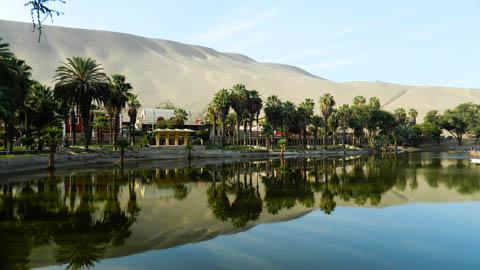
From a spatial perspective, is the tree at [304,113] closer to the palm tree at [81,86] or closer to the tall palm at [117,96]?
the tall palm at [117,96]

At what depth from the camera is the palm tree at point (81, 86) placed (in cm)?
6644

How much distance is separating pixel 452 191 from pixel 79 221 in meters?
29.1

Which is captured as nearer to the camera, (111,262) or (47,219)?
(111,262)

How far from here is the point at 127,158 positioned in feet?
236

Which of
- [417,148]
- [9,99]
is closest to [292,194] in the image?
[9,99]

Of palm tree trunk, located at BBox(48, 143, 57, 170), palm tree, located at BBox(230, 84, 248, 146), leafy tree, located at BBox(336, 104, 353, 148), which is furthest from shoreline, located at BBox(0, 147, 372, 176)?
leafy tree, located at BBox(336, 104, 353, 148)

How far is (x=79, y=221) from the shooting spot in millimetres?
21172

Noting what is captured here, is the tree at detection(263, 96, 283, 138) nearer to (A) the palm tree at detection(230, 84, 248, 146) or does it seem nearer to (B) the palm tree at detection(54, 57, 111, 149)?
(A) the palm tree at detection(230, 84, 248, 146)

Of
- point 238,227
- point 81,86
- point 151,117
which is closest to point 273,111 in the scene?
point 151,117

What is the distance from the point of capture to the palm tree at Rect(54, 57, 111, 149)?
66.4 m

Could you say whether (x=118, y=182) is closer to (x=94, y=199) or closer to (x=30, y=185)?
(x=30, y=185)

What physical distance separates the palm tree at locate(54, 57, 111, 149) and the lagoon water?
32.7 meters

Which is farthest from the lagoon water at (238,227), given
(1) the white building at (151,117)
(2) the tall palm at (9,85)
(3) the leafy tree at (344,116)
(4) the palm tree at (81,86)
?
(3) the leafy tree at (344,116)

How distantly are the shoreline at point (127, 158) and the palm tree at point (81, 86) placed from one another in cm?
438
